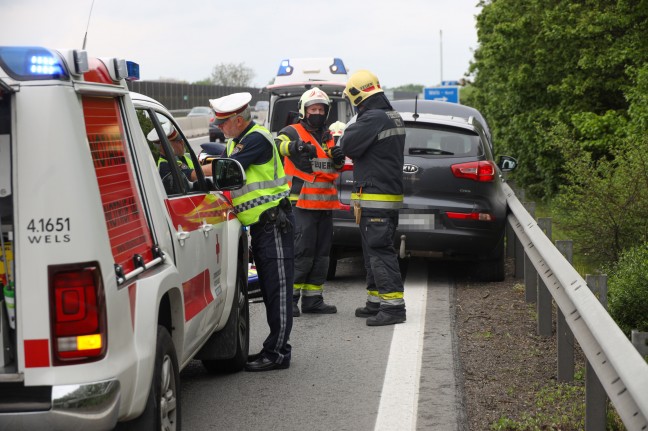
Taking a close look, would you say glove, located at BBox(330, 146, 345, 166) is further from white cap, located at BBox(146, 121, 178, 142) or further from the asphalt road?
white cap, located at BBox(146, 121, 178, 142)

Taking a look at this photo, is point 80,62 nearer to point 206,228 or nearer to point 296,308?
point 206,228

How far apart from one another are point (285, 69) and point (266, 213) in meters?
14.6

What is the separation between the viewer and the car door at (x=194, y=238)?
541cm

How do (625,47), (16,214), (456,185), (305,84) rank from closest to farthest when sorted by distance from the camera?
(16,214), (456,185), (625,47), (305,84)

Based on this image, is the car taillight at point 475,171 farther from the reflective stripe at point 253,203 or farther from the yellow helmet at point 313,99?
the reflective stripe at point 253,203

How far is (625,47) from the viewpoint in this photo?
1546 cm

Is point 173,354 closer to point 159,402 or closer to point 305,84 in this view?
point 159,402

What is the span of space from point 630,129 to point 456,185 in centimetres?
376

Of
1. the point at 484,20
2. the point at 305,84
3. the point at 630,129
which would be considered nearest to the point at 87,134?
the point at 630,129

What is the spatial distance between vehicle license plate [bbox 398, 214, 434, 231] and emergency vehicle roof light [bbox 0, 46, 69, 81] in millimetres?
6759

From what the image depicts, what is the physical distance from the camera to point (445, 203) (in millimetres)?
10570

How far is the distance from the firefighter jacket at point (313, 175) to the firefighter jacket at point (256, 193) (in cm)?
217

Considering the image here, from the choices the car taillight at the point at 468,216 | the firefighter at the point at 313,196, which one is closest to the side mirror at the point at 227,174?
the firefighter at the point at 313,196

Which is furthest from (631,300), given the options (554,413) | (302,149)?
(302,149)
